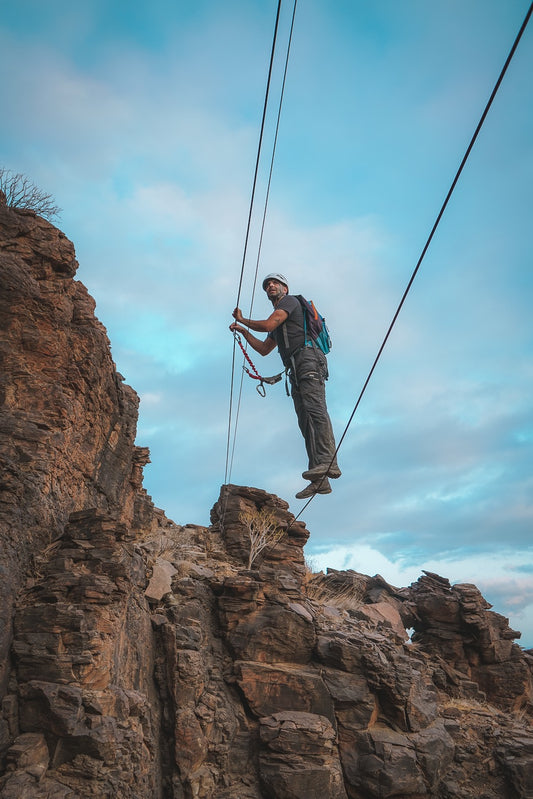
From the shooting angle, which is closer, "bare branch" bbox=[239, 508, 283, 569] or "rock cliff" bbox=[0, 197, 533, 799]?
"rock cliff" bbox=[0, 197, 533, 799]

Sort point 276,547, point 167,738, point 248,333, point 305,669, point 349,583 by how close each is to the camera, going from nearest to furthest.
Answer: point 248,333, point 167,738, point 305,669, point 276,547, point 349,583

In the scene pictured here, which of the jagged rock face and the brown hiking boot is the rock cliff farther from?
the brown hiking boot

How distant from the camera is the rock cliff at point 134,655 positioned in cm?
782

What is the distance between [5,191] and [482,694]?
22.4 meters

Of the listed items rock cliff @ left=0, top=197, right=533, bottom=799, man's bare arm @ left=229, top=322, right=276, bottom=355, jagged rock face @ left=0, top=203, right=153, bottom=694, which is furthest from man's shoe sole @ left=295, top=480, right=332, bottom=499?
jagged rock face @ left=0, top=203, right=153, bottom=694

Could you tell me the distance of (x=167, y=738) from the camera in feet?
32.4

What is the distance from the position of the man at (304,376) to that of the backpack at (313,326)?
0.08 metres

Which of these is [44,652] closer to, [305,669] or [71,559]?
[71,559]

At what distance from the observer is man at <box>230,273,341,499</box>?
773 cm

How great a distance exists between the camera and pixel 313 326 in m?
8.46

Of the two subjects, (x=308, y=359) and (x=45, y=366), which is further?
(x=45, y=366)

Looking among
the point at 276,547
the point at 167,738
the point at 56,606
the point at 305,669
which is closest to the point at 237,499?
the point at 276,547

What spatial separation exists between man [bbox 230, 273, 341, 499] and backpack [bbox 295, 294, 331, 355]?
84 millimetres

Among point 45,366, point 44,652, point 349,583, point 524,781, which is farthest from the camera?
point 349,583
